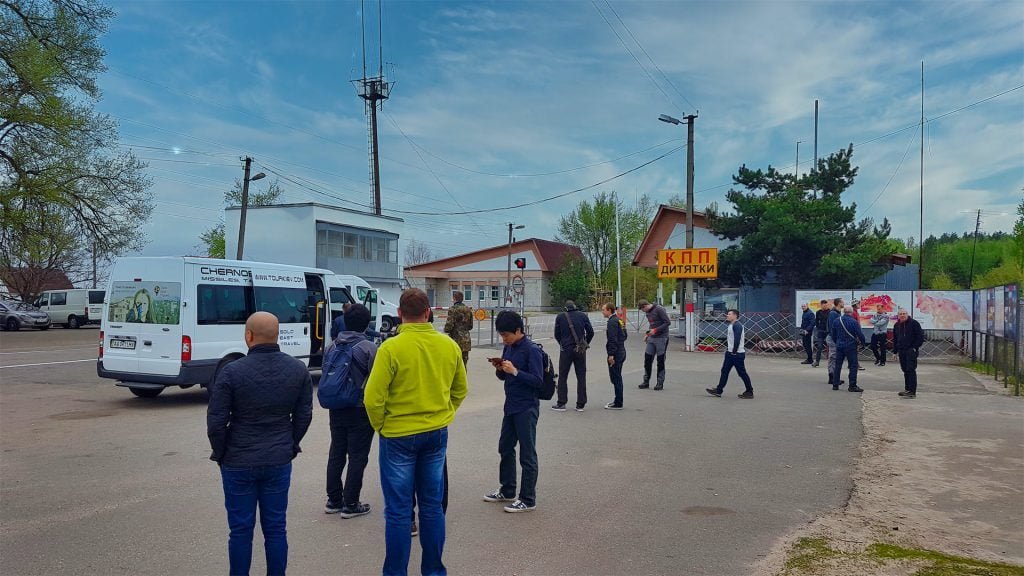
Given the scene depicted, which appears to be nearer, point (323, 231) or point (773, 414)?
point (773, 414)

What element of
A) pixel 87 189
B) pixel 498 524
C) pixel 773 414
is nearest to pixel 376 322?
pixel 773 414

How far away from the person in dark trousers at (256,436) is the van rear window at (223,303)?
839cm

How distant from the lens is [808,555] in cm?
489

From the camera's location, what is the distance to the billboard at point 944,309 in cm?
2150

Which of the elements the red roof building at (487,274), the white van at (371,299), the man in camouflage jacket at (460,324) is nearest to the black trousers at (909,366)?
the man in camouflage jacket at (460,324)

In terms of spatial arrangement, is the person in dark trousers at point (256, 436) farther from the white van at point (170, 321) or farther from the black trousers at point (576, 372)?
the white van at point (170, 321)

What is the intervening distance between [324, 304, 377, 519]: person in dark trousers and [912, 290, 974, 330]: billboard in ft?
69.2

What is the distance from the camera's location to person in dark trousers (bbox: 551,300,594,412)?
11.1 m

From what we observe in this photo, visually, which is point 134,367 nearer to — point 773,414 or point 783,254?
point 773,414

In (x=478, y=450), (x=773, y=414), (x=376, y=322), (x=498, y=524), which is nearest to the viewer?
(x=498, y=524)

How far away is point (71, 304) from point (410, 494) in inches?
1645

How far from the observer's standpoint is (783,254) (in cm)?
2652

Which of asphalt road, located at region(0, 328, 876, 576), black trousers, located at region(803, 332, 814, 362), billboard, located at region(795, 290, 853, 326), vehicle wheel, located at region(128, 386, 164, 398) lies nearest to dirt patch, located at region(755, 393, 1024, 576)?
asphalt road, located at region(0, 328, 876, 576)

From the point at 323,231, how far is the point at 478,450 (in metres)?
36.9
